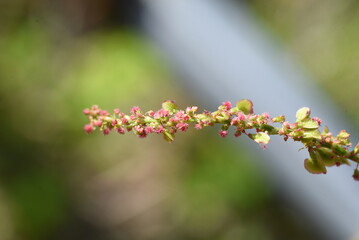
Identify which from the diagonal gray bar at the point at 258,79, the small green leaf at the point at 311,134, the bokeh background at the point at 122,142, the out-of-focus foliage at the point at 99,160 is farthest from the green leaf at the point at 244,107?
the out-of-focus foliage at the point at 99,160

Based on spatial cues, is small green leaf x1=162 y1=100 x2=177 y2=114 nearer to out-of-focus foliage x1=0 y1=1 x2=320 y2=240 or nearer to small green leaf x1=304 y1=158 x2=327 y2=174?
small green leaf x1=304 y1=158 x2=327 y2=174

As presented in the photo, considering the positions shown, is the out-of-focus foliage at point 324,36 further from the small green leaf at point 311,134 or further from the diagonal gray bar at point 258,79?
the small green leaf at point 311,134

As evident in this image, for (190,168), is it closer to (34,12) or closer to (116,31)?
(116,31)

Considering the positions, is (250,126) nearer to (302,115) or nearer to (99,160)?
(302,115)

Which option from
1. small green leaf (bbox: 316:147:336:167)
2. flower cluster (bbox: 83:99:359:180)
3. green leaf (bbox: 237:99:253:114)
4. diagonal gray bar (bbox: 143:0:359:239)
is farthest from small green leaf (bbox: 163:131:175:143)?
diagonal gray bar (bbox: 143:0:359:239)

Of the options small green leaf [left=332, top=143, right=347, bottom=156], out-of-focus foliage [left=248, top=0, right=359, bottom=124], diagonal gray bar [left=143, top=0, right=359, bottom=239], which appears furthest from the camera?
out-of-focus foliage [left=248, top=0, right=359, bottom=124]

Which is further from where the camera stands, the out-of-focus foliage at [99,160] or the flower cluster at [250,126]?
the out-of-focus foliage at [99,160]

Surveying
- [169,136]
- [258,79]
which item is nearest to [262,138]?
[169,136]
